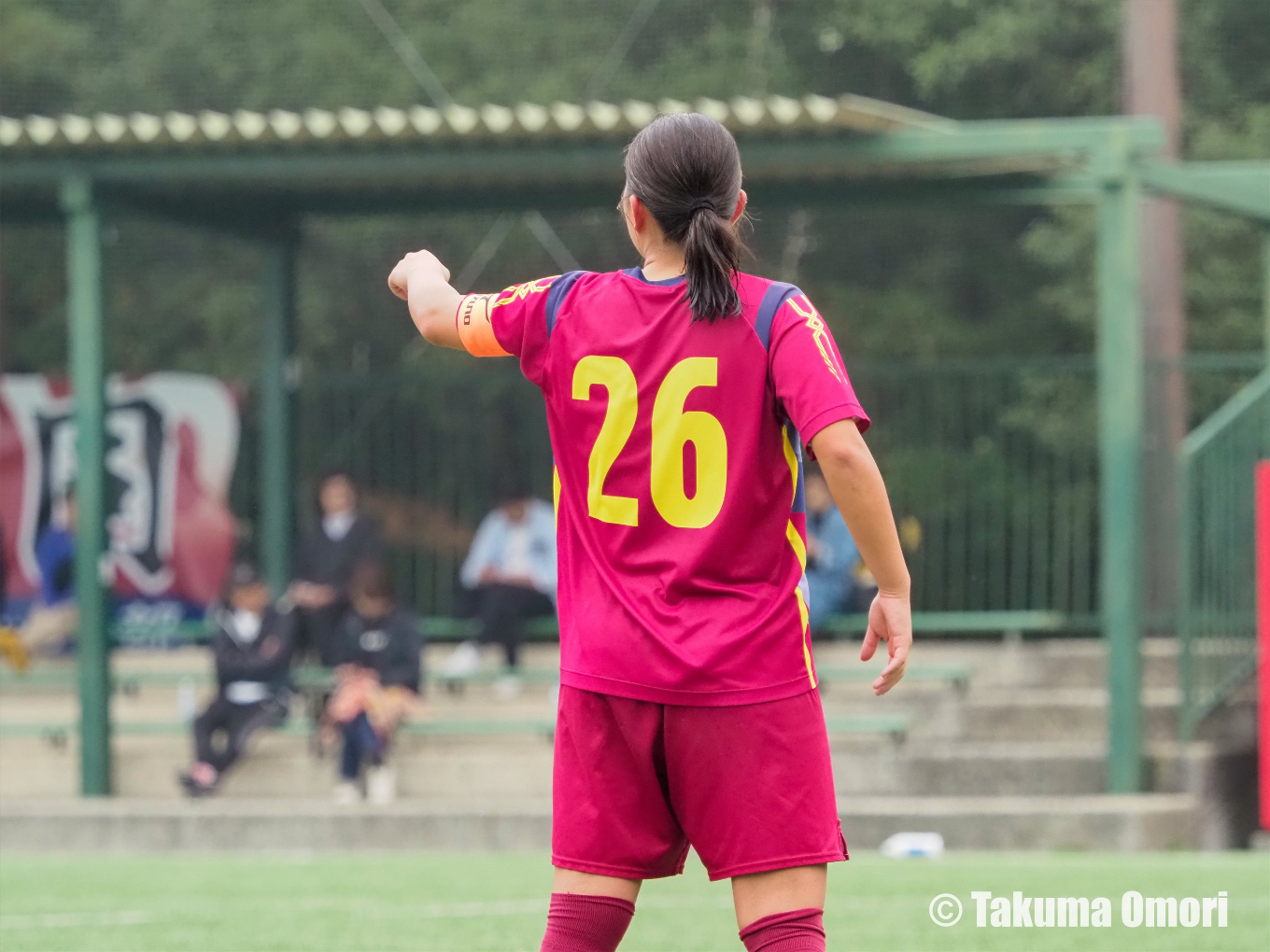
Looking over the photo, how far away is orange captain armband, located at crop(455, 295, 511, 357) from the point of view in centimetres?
294

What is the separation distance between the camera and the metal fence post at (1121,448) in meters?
9.25

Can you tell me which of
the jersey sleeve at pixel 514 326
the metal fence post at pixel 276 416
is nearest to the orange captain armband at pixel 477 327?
the jersey sleeve at pixel 514 326

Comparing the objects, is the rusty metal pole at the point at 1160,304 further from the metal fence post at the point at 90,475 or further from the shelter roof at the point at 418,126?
the metal fence post at the point at 90,475

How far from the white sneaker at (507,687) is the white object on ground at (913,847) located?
2.87 metres

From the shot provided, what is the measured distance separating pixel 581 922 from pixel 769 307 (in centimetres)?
95

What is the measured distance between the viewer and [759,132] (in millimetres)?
9195

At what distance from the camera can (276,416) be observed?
11.8 meters

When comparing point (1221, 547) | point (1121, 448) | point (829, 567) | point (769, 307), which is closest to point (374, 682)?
point (829, 567)

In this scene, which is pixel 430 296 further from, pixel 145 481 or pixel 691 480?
pixel 145 481

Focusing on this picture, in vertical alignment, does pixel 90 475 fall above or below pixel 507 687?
above

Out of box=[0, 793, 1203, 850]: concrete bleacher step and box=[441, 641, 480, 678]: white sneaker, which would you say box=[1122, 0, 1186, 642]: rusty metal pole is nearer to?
box=[0, 793, 1203, 850]: concrete bleacher step

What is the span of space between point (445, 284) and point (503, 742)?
292 inches

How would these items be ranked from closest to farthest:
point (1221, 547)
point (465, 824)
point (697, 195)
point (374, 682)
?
1. point (697, 195)
2. point (465, 824)
3. point (374, 682)
4. point (1221, 547)

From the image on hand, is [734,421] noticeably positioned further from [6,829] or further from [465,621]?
[465,621]
